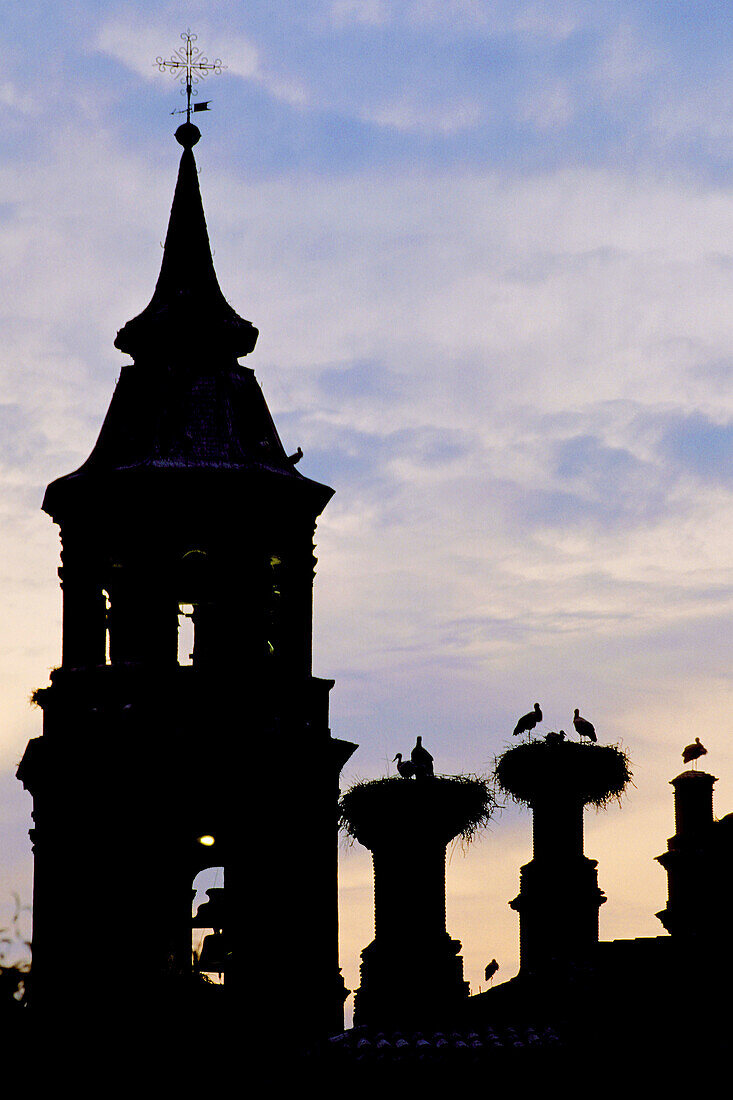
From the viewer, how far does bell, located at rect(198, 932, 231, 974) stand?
121ft

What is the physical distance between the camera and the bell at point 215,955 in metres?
37.0

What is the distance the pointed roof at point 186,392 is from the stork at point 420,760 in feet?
12.0

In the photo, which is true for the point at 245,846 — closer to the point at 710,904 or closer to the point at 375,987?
the point at 375,987

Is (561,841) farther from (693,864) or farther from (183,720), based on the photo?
(183,720)

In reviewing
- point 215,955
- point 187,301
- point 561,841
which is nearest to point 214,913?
point 215,955

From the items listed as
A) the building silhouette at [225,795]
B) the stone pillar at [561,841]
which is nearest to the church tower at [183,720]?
the building silhouette at [225,795]

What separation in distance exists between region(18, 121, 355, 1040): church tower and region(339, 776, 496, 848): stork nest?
840 millimetres

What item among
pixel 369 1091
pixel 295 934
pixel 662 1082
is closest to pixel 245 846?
pixel 295 934

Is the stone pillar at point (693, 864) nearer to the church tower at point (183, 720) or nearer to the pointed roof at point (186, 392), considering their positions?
the church tower at point (183, 720)

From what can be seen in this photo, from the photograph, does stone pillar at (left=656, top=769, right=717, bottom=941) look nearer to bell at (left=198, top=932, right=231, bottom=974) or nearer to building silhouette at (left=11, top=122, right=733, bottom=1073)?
building silhouette at (left=11, top=122, right=733, bottom=1073)

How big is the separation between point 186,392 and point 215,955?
24.7ft

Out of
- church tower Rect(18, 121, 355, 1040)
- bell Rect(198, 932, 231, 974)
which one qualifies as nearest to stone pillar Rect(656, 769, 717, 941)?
church tower Rect(18, 121, 355, 1040)

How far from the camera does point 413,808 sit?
38906 millimetres

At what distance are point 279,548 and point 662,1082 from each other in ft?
29.9
